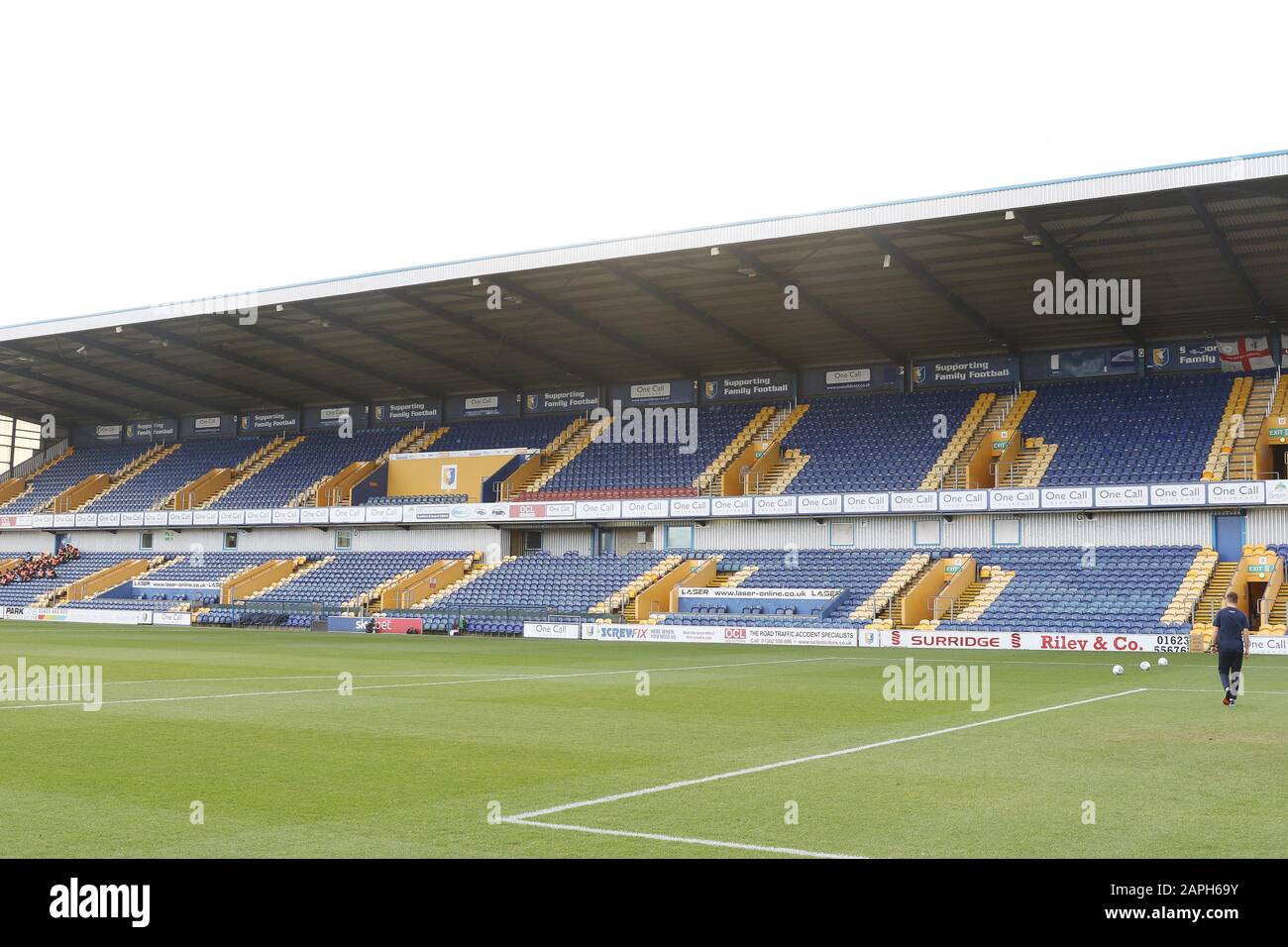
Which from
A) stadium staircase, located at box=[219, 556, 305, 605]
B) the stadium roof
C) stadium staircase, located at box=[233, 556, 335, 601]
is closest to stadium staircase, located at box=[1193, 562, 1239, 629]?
the stadium roof

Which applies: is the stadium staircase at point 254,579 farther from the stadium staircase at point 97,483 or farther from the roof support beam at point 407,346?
the stadium staircase at point 97,483

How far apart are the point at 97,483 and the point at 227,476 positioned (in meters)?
8.99

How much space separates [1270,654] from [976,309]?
1622 centimetres

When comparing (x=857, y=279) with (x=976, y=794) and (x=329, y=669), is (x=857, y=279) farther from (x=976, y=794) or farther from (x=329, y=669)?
(x=976, y=794)

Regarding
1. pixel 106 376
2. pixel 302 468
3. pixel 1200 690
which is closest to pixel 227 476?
pixel 302 468

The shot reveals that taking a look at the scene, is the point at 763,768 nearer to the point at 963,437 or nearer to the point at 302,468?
the point at 963,437

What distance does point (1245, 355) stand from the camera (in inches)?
1738

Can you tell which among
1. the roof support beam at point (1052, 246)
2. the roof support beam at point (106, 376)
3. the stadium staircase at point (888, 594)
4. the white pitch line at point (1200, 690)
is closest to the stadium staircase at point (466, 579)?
the stadium staircase at point (888, 594)

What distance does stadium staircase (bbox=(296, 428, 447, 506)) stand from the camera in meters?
58.5

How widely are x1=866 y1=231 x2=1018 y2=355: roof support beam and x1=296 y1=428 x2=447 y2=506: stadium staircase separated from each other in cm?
2796

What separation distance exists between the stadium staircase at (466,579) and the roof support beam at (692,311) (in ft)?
46.1
